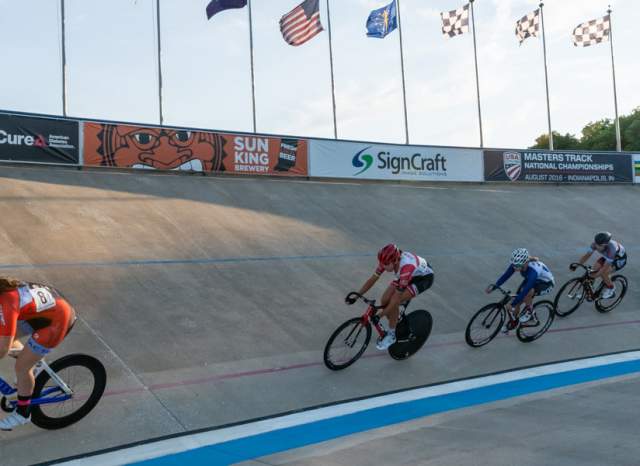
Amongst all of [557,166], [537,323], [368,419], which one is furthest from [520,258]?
[557,166]

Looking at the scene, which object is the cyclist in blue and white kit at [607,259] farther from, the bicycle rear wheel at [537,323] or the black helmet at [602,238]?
the bicycle rear wheel at [537,323]

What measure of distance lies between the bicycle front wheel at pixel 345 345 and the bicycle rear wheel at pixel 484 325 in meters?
1.87

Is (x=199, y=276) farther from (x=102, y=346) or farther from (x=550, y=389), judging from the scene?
(x=550, y=389)

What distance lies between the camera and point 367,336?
22.3 ft

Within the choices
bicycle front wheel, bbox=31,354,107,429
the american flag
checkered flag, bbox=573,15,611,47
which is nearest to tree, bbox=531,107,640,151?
checkered flag, bbox=573,15,611,47

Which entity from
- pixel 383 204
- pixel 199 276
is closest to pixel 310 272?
pixel 199 276

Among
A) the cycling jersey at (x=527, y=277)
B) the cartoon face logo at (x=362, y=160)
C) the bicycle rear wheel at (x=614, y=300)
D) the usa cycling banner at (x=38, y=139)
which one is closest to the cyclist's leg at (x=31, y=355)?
the cycling jersey at (x=527, y=277)

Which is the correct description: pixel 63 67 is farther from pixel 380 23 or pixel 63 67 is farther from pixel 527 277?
pixel 527 277

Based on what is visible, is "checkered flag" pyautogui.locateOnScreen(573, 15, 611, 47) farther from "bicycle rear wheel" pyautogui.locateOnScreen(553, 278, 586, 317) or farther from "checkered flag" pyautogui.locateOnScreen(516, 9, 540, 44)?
"bicycle rear wheel" pyautogui.locateOnScreen(553, 278, 586, 317)

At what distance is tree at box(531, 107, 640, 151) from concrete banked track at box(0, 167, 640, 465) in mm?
43415

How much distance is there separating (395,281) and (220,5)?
17.8 m

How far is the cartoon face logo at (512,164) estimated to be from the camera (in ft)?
74.3

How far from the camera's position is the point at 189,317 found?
7336mm

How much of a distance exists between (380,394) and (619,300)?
675 cm
